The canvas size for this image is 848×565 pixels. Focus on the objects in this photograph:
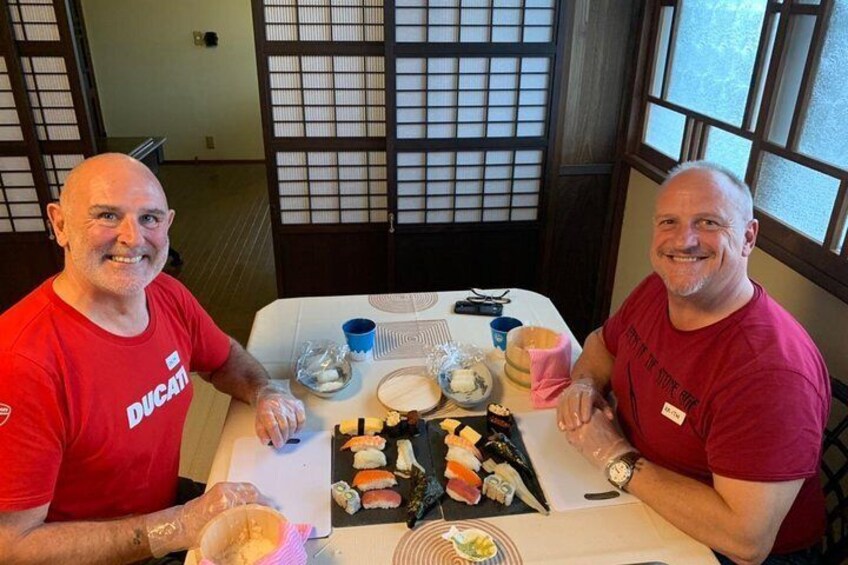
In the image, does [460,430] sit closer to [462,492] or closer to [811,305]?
[462,492]

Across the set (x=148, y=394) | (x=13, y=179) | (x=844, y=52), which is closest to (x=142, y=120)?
(x=13, y=179)

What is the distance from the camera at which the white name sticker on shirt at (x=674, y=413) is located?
1217mm

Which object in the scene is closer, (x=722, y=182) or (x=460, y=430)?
(x=722, y=182)

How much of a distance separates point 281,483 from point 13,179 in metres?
2.65

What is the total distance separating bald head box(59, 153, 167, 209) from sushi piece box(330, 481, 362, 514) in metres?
0.71

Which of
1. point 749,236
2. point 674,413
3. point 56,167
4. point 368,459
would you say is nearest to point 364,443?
point 368,459

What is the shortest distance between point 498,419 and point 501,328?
1.22 feet

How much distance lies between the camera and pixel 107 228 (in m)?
1.21

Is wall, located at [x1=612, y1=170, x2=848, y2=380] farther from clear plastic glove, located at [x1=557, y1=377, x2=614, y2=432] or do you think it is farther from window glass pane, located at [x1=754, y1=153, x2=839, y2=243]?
clear plastic glove, located at [x1=557, y1=377, x2=614, y2=432]

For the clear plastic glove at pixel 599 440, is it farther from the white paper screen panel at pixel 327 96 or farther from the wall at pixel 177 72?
the wall at pixel 177 72

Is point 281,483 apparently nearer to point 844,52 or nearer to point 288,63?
point 844,52

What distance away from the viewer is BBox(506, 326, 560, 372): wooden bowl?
1.55 meters

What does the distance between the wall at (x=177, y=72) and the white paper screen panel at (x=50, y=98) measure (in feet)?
10.9

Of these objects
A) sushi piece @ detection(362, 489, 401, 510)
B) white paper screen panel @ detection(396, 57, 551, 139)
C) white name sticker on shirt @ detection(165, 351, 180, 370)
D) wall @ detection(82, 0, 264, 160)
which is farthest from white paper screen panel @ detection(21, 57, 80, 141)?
wall @ detection(82, 0, 264, 160)
